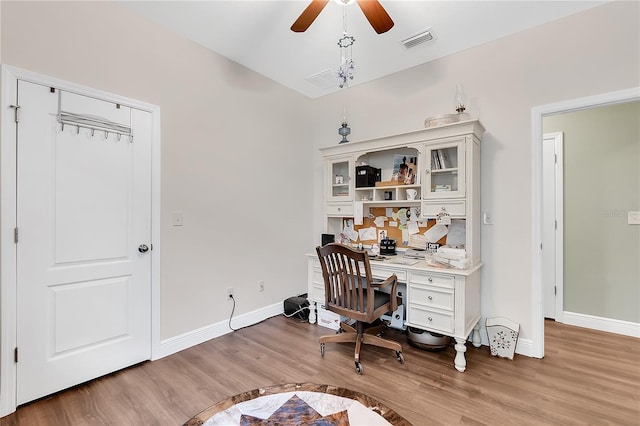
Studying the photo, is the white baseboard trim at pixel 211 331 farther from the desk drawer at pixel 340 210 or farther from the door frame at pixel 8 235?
the desk drawer at pixel 340 210

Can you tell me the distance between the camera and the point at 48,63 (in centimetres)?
196

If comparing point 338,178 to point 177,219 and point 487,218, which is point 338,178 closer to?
point 487,218

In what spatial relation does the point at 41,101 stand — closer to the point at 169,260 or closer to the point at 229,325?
the point at 169,260

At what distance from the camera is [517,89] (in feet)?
8.44

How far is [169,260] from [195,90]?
158 centimetres

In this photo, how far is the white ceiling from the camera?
7.36 ft

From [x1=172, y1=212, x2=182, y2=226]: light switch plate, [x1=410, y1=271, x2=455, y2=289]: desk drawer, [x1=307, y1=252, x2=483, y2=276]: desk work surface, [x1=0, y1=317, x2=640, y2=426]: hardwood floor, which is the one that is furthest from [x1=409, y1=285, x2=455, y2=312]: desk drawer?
[x1=172, y1=212, x2=182, y2=226]: light switch plate

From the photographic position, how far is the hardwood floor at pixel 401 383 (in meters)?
1.77

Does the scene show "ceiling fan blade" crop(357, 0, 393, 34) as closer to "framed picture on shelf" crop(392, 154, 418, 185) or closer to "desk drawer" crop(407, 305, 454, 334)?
"framed picture on shelf" crop(392, 154, 418, 185)

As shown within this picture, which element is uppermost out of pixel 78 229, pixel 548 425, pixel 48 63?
pixel 48 63

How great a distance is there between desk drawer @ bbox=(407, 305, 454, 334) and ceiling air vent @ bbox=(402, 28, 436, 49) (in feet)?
7.75

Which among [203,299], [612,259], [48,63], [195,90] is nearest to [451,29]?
[195,90]

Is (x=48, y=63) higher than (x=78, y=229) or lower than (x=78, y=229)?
higher

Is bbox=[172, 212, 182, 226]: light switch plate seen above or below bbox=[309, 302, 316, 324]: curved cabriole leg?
above
